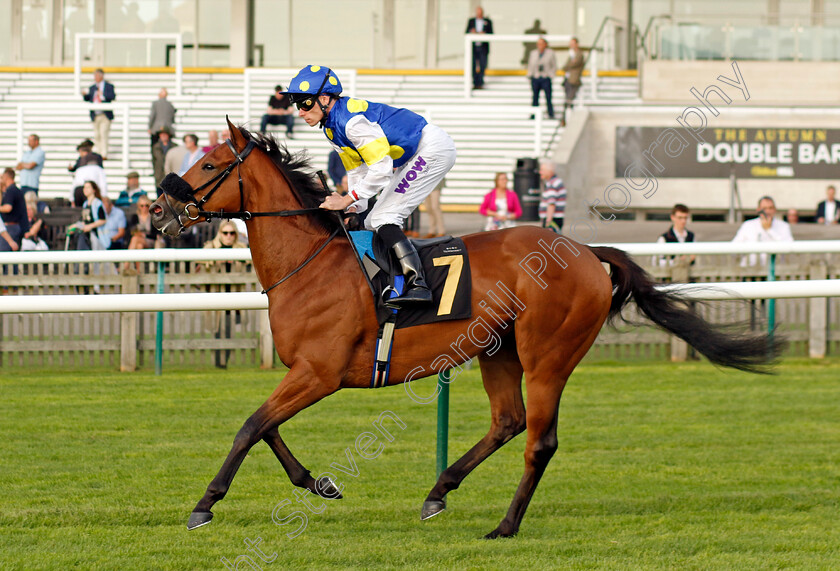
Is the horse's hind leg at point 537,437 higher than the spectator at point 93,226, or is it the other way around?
the spectator at point 93,226

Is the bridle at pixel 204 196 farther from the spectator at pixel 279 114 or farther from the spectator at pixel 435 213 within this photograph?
the spectator at pixel 279 114

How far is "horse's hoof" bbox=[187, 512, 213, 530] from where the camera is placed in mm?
4062

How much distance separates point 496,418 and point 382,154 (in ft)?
4.12

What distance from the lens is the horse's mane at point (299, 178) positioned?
4.59 m

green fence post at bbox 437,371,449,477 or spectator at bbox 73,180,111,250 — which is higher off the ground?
spectator at bbox 73,180,111,250

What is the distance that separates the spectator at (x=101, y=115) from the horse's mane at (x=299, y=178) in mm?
12942

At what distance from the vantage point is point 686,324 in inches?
192

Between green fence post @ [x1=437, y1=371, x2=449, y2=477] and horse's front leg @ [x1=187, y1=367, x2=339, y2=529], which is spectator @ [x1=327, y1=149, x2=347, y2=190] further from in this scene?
horse's front leg @ [x1=187, y1=367, x2=339, y2=529]

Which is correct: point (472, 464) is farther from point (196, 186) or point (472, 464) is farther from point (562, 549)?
point (196, 186)

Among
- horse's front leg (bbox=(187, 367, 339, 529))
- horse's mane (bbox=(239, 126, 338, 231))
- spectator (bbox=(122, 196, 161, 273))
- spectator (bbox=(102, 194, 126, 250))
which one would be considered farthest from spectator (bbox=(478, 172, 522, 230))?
horse's front leg (bbox=(187, 367, 339, 529))

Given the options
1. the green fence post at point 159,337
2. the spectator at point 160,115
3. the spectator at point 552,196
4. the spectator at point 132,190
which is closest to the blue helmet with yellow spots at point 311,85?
the green fence post at point 159,337

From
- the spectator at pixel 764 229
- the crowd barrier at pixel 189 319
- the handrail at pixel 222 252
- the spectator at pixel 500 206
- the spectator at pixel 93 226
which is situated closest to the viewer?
the handrail at pixel 222 252

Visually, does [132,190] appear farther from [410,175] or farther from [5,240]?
[410,175]

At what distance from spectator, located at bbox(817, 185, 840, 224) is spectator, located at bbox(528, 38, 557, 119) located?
4.70m
